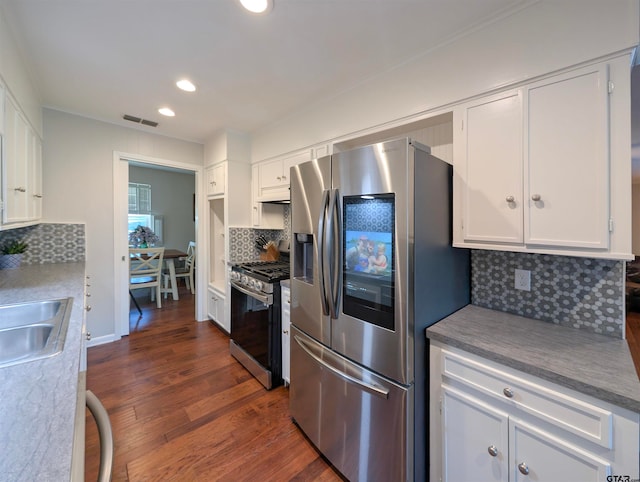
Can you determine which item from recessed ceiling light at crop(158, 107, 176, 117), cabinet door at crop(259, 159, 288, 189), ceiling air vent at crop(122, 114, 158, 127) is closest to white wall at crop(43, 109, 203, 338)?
ceiling air vent at crop(122, 114, 158, 127)

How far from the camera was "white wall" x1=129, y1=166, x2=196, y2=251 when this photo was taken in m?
5.91

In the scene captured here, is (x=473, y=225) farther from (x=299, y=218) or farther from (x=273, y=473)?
(x=273, y=473)

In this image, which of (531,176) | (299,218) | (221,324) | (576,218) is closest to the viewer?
(576,218)

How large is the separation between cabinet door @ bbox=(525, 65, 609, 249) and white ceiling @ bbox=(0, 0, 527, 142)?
1.75ft

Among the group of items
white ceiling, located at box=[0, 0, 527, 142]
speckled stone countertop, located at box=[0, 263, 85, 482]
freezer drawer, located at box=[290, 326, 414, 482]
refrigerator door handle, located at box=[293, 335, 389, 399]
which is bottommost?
freezer drawer, located at box=[290, 326, 414, 482]

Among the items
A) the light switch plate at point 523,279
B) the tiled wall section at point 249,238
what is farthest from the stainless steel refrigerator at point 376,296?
the tiled wall section at point 249,238

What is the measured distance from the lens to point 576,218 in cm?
122

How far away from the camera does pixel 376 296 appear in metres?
1.40

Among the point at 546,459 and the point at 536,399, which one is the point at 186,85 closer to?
the point at 536,399

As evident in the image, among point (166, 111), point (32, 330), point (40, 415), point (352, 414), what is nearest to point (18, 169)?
point (32, 330)

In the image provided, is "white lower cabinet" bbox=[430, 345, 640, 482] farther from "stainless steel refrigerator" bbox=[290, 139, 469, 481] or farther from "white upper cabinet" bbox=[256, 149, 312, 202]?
"white upper cabinet" bbox=[256, 149, 312, 202]

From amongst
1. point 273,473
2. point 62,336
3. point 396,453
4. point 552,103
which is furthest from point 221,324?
point 552,103

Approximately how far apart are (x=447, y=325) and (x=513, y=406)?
40 cm

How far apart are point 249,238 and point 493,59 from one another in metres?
2.79
